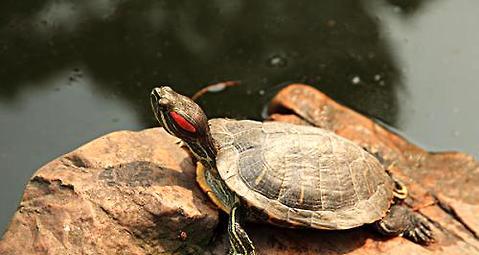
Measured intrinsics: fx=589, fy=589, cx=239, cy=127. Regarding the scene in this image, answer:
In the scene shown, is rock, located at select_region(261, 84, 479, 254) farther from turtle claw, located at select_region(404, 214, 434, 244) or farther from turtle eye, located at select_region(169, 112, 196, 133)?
turtle eye, located at select_region(169, 112, 196, 133)

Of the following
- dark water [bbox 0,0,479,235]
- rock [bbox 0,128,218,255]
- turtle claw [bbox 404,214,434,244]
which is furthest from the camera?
dark water [bbox 0,0,479,235]

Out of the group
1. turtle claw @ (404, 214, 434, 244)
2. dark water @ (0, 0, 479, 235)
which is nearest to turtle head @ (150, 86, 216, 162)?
turtle claw @ (404, 214, 434, 244)

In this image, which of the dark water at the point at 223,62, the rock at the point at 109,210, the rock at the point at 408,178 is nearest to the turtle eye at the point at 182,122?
the rock at the point at 109,210

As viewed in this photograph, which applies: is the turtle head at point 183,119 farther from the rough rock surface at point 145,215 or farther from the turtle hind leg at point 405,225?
the turtle hind leg at point 405,225

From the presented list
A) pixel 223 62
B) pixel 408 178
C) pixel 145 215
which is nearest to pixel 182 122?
pixel 145 215

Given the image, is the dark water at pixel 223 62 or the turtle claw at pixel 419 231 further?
the dark water at pixel 223 62

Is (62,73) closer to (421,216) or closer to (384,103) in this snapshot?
(384,103)

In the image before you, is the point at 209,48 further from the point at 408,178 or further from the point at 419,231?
the point at 419,231

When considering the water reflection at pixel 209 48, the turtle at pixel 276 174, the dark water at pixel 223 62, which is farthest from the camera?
the water reflection at pixel 209 48
